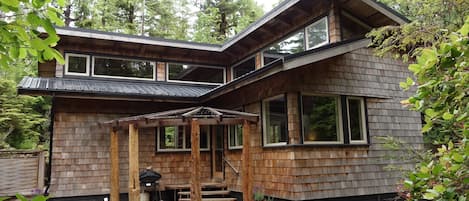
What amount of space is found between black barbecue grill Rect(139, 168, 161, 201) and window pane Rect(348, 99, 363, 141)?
4.32m

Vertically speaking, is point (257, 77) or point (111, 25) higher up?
point (111, 25)

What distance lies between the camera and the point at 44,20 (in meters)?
1.23

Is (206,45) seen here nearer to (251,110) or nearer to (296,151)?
(251,110)

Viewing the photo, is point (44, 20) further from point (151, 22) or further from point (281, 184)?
point (151, 22)

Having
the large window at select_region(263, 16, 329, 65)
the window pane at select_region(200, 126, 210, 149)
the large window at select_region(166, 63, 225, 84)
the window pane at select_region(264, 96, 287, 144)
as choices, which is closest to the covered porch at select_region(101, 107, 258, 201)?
the window pane at select_region(264, 96, 287, 144)

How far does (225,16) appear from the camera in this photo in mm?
22203

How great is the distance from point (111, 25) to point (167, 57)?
1021cm

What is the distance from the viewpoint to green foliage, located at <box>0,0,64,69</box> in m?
1.23

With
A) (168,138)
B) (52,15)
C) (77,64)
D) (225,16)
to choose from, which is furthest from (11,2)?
(225,16)

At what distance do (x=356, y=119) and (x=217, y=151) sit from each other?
3.74 meters

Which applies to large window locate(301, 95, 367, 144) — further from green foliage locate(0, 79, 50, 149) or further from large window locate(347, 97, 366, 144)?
green foliage locate(0, 79, 50, 149)

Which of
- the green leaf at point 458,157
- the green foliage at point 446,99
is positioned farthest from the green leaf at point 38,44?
the green leaf at point 458,157

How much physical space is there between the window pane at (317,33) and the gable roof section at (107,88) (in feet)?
10.4

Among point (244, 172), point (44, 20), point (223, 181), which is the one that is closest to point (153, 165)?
point (223, 181)
